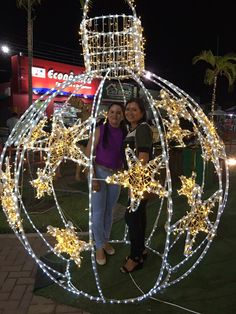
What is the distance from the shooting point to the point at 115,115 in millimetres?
3070

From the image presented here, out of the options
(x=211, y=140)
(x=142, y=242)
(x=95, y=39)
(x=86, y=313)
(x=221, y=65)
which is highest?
(x=221, y=65)

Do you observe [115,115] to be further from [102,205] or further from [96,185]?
[102,205]

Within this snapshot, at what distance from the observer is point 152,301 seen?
277cm

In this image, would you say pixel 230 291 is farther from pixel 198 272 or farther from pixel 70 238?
pixel 70 238

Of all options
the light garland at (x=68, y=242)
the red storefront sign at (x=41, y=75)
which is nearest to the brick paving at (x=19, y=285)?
the light garland at (x=68, y=242)

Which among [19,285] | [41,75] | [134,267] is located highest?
[41,75]

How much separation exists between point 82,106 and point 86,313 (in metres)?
6.48

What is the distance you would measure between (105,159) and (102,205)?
480 mm

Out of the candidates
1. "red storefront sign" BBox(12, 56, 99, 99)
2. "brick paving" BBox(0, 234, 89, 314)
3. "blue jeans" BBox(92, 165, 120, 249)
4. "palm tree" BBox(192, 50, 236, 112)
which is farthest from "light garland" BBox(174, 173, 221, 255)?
"palm tree" BBox(192, 50, 236, 112)

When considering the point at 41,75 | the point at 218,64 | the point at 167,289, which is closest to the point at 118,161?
the point at 167,289

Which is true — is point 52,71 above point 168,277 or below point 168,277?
above

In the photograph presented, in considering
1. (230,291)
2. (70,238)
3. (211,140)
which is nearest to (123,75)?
(211,140)

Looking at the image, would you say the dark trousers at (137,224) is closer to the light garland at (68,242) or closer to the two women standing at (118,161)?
the two women standing at (118,161)

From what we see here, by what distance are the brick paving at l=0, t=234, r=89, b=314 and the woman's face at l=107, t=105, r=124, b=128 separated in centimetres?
169
